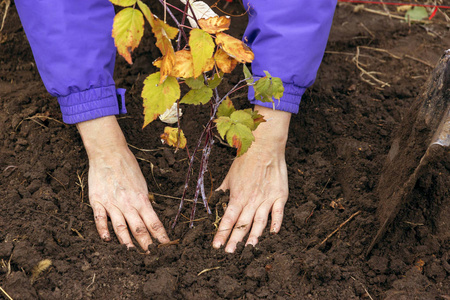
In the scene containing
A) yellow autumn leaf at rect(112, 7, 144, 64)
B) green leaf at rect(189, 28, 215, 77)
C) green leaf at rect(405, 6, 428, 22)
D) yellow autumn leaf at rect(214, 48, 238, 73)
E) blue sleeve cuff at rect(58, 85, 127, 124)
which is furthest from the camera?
green leaf at rect(405, 6, 428, 22)

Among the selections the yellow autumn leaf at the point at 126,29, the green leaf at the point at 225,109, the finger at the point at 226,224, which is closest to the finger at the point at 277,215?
the finger at the point at 226,224

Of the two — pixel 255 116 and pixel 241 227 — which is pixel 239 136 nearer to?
pixel 255 116

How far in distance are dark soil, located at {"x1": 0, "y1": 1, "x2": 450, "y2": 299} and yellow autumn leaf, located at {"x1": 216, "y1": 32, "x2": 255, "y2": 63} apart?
28.4 inches

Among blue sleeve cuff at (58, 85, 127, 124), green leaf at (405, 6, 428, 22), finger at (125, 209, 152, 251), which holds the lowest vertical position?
finger at (125, 209, 152, 251)

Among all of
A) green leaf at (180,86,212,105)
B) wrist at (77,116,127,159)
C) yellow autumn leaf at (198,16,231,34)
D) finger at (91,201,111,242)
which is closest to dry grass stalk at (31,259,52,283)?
finger at (91,201,111,242)

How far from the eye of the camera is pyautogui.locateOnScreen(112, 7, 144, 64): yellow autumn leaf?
1093 millimetres

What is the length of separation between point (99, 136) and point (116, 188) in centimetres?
25

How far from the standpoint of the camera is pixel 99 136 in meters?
1.88

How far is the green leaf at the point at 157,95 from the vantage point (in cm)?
125

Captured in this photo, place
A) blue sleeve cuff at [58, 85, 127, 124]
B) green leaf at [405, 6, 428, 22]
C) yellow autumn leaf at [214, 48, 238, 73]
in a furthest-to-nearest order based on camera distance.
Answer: green leaf at [405, 6, 428, 22]
blue sleeve cuff at [58, 85, 127, 124]
yellow autumn leaf at [214, 48, 238, 73]

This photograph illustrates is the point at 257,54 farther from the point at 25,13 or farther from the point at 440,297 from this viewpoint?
the point at 440,297

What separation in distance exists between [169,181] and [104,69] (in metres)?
0.57

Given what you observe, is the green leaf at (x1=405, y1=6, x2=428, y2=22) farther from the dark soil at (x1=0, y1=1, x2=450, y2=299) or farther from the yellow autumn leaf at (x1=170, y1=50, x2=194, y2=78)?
the yellow autumn leaf at (x1=170, y1=50, x2=194, y2=78)

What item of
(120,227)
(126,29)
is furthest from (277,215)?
(126,29)
